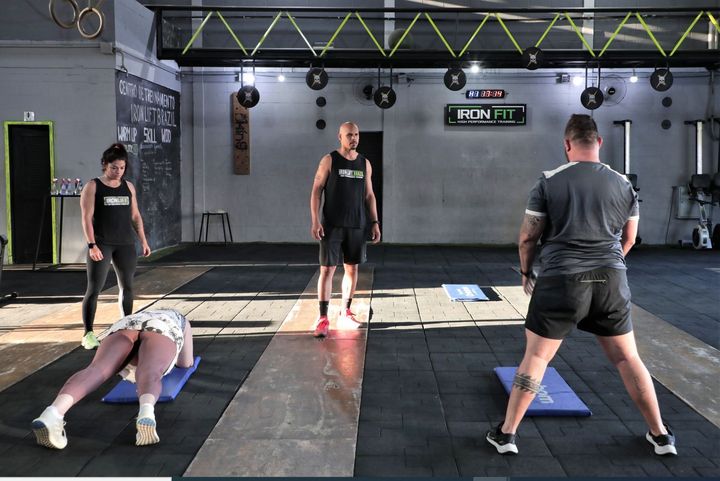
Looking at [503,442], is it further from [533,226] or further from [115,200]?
[115,200]

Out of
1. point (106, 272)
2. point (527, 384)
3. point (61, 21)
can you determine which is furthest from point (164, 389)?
point (61, 21)

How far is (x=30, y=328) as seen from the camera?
17.6 feet

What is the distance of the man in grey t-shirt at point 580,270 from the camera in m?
2.71

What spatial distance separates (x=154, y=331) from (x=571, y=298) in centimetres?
200

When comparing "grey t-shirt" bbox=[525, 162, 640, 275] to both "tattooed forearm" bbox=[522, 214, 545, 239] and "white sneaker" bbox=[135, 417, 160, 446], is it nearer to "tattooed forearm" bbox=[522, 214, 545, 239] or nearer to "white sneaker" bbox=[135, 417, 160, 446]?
"tattooed forearm" bbox=[522, 214, 545, 239]

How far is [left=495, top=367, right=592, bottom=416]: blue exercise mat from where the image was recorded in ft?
10.9

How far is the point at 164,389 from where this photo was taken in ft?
11.9

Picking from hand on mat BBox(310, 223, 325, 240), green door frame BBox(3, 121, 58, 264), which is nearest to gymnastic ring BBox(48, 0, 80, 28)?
green door frame BBox(3, 121, 58, 264)

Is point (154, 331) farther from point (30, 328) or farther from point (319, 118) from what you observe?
point (319, 118)

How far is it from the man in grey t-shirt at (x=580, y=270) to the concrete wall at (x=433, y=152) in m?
9.60

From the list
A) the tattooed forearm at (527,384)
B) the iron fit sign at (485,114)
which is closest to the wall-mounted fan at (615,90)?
the iron fit sign at (485,114)

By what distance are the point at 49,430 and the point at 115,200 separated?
2.13 metres

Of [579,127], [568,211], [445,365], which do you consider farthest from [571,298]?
[445,365]

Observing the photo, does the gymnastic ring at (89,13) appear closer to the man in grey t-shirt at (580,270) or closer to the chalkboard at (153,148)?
the chalkboard at (153,148)
